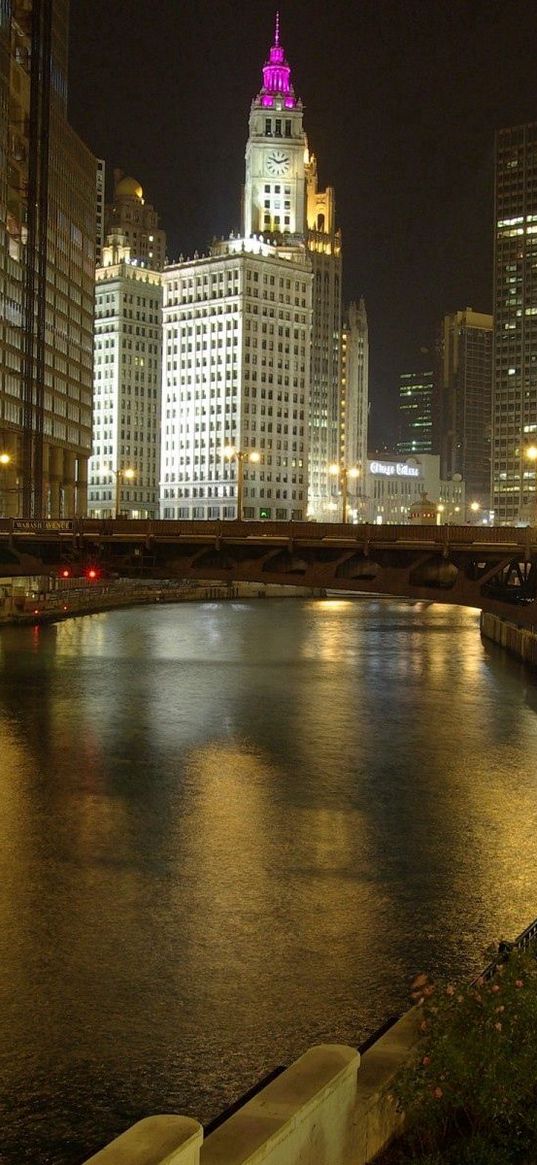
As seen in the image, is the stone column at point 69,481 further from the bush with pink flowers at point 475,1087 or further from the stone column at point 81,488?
the bush with pink flowers at point 475,1087

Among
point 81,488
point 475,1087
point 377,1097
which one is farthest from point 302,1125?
point 81,488

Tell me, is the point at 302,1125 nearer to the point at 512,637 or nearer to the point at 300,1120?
the point at 300,1120

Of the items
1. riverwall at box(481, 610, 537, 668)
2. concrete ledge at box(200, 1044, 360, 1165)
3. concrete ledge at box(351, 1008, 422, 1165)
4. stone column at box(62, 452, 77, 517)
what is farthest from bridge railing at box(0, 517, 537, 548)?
stone column at box(62, 452, 77, 517)

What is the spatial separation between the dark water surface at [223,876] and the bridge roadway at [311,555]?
586 cm

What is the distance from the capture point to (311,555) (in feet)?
205

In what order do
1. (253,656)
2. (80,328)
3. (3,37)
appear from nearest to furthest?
(253,656) < (3,37) < (80,328)

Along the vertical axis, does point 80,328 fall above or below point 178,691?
above

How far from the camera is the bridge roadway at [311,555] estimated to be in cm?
6125

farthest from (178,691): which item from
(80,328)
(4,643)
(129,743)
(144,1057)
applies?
(80,328)

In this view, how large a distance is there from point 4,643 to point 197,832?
5933 cm

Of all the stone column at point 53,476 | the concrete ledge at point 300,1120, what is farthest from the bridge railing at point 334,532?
the stone column at point 53,476

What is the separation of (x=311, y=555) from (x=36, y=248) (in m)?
99.0

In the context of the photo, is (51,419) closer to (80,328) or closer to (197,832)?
(80,328)

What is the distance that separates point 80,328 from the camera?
7037 inches
